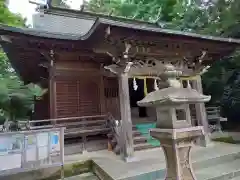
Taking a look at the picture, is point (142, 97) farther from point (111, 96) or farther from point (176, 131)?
point (176, 131)

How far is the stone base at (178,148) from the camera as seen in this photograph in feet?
9.70

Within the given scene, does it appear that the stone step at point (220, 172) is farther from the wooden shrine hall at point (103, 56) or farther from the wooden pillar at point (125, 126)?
the wooden shrine hall at point (103, 56)

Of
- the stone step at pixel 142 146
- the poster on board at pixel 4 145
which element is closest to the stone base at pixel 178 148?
the poster on board at pixel 4 145

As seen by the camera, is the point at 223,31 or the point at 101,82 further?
the point at 223,31

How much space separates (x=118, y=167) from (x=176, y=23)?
1085 cm

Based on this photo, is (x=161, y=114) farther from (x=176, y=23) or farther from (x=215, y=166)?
(x=176, y=23)

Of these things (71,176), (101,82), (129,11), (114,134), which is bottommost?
(71,176)

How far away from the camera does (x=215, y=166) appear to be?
489 cm

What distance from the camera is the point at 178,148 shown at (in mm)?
3025

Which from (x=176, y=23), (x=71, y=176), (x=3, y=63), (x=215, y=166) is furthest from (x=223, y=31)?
(x=3, y=63)

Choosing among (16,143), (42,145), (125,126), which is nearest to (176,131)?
(125,126)

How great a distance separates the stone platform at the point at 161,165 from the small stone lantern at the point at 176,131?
1.15m

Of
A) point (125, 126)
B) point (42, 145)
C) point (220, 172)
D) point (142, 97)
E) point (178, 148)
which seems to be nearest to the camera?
point (178, 148)

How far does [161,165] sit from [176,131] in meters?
1.99
